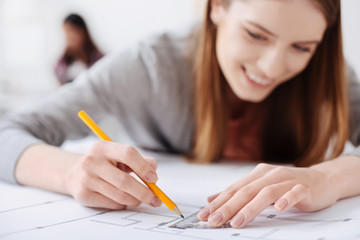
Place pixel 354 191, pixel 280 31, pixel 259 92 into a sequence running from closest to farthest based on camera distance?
pixel 354 191 → pixel 280 31 → pixel 259 92

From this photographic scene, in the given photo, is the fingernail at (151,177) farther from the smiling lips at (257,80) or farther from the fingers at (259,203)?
the smiling lips at (257,80)

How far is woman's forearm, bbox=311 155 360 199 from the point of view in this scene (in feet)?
1.97

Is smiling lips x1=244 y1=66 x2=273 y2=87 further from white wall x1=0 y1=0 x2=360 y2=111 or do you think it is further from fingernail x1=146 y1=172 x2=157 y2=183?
white wall x1=0 y1=0 x2=360 y2=111

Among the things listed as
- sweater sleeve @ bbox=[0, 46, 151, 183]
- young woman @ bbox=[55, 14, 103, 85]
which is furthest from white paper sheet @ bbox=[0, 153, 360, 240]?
young woman @ bbox=[55, 14, 103, 85]

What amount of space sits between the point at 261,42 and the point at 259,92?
0.44 ft

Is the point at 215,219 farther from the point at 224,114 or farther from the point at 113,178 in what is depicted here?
the point at 224,114

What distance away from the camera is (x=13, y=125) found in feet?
2.58

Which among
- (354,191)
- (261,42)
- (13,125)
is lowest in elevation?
(354,191)

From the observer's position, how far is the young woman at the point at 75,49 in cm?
307

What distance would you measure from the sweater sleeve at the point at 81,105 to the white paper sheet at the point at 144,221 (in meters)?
0.13

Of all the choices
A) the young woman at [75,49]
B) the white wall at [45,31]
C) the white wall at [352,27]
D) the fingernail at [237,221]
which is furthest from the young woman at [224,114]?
the white wall at [45,31]

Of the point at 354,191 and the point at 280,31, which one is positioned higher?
the point at 280,31

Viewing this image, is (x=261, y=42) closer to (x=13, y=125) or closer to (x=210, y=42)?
(x=210, y=42)

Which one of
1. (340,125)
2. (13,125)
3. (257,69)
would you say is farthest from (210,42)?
(13,125)
